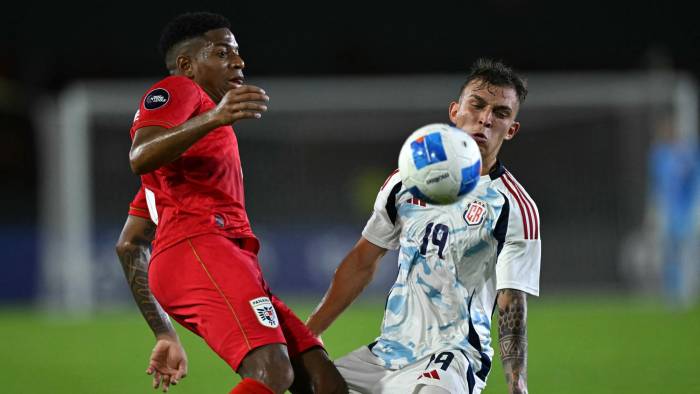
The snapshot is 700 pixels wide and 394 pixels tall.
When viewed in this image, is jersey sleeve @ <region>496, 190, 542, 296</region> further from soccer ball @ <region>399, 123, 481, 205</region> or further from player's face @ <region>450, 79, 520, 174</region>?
soccer ball @ <region>399, 123, 481, 205</region>

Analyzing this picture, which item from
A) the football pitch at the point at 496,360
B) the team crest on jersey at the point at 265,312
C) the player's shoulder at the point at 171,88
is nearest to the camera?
the team crest on jersey at the point at 265,312

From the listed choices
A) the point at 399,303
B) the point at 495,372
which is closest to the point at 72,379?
the point at 495,372

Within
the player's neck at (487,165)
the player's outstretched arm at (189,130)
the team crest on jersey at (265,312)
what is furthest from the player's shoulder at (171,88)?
the player's neck at (487,165)

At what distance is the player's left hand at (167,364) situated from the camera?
14.7 feet

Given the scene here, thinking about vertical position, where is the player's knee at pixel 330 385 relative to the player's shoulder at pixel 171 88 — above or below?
below

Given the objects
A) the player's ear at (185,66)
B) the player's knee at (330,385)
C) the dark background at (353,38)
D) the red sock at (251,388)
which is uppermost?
the dark background at (353,38)

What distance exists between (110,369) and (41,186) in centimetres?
1082

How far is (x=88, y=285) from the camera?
15.1 meters

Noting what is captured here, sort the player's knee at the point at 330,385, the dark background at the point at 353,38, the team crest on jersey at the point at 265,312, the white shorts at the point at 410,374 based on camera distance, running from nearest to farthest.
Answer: the team crest on jersey at the point at 265,312, the white shorts at the point at 410,374, the player's knee at the point at 330,385, the dark background at the point at 353,38

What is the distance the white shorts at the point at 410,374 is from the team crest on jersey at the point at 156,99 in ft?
4.71

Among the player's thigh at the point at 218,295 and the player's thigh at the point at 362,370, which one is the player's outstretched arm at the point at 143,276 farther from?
the player's thigh at the point at 362,370

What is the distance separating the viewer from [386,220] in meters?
4.89

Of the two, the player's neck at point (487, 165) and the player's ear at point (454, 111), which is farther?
the player's ear at point (454, 111)

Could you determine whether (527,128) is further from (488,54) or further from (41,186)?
(41,186)
